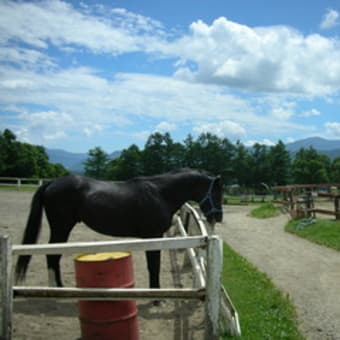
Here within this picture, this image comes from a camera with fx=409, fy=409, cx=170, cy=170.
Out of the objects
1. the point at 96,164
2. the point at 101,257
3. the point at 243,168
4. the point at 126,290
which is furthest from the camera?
the point at 96,164

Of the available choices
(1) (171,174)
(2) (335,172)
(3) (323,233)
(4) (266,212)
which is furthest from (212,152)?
(1) (171,174)

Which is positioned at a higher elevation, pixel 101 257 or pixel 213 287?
pixel 101 257

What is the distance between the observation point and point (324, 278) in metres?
7.52

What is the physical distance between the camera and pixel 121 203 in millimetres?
6062

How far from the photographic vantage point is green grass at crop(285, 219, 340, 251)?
433 inches

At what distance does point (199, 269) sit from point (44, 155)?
79.3 metres

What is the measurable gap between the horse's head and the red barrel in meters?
2.40

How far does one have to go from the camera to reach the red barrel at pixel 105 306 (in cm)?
391

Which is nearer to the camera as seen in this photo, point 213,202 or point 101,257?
point 101,257

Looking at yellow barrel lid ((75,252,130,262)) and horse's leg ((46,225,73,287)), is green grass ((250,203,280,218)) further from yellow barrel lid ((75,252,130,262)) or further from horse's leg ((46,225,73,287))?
yellow barrel lid ((75,252,130,262))

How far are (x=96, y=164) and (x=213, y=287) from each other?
8083 centimetres

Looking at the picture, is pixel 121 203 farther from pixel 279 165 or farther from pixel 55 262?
pixel 279 165

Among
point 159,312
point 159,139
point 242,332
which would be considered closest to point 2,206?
point 159,312

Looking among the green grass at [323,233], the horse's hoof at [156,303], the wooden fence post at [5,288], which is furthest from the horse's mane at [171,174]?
the green grass at [323,233]
